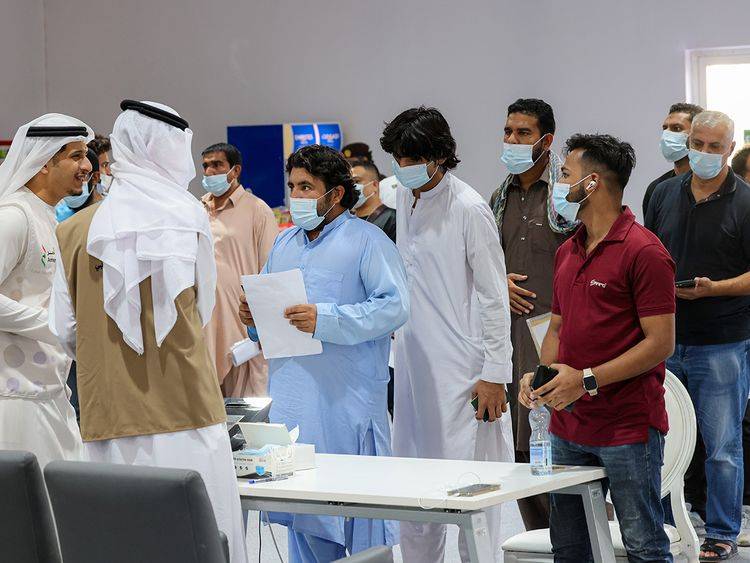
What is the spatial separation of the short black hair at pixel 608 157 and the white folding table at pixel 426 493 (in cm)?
86

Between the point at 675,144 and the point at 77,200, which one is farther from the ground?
the point at 675,144

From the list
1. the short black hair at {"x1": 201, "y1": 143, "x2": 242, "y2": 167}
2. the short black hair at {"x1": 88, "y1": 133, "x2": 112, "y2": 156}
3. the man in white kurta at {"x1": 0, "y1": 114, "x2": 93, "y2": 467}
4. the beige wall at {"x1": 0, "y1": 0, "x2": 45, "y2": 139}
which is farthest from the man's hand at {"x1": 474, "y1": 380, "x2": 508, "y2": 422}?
the beige wall at {"x1": 0, "y1": 0, "x2": 45, "y2": 139}

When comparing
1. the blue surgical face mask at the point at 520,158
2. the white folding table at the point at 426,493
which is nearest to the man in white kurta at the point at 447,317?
the blue surgical face mask at the point at 520,158

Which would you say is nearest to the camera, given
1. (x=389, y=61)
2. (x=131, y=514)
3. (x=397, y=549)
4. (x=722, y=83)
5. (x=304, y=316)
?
(x=131, y=514)

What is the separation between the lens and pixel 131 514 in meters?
2.25

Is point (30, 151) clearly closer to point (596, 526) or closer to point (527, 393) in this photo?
point (527, 393)

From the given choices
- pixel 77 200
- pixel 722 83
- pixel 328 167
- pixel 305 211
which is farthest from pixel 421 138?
pixel 722 83

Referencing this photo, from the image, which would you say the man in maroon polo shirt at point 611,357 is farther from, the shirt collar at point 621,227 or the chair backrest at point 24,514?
the chair backrest at point 24,514

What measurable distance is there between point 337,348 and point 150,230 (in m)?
1.09

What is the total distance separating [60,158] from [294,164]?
81cm

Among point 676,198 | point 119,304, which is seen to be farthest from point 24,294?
point 676,198

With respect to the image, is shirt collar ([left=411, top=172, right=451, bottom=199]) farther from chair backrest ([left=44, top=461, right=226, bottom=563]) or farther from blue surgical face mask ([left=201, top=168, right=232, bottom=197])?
blue surgical face mask ([left=201, top=168, right=232, bottom=197])

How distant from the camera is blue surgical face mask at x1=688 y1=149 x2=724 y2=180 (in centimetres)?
443

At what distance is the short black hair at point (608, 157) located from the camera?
3119 millimetres
